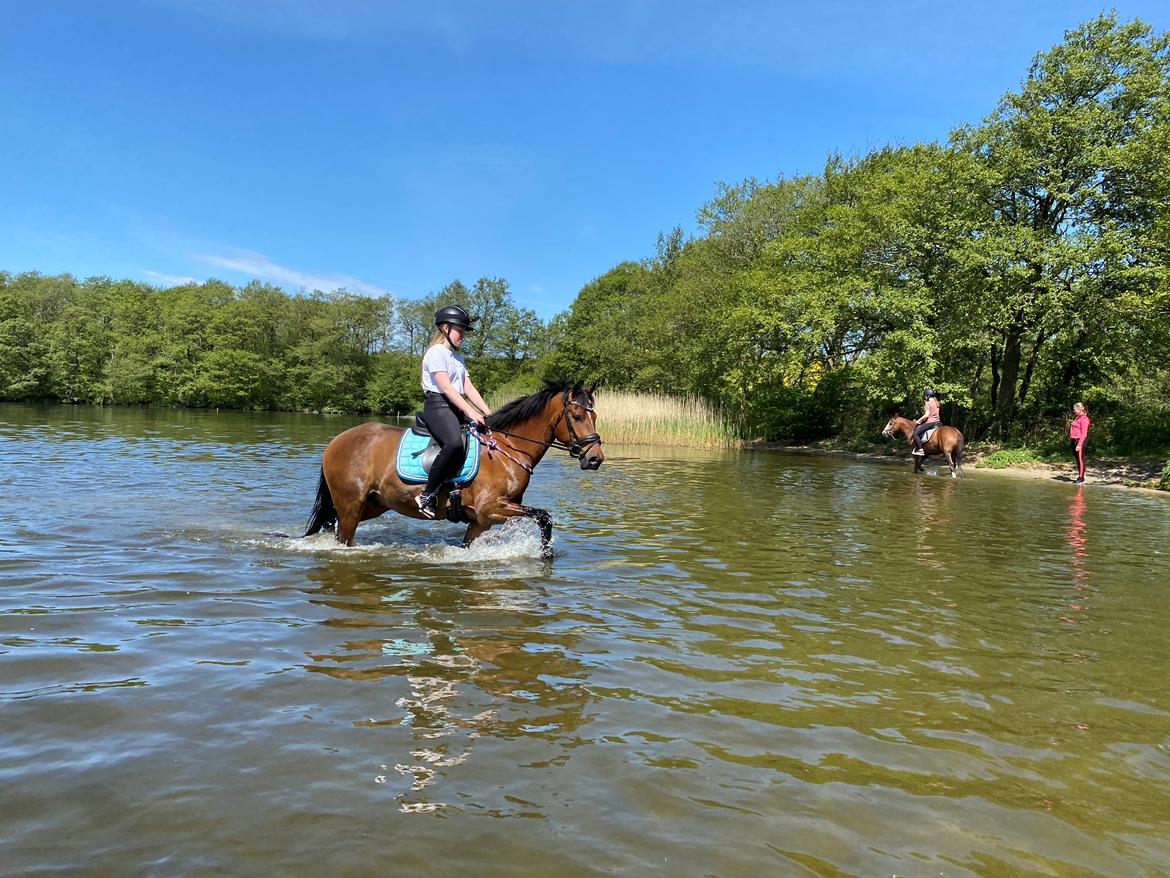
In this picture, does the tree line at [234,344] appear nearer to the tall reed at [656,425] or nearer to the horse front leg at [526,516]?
the tall reed at [656,425]

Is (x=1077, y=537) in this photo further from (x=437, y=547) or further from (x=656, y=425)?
(x=656, y=425)

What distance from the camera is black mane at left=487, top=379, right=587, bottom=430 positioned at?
29.6ft

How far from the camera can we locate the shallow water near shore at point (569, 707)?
9.46 ft

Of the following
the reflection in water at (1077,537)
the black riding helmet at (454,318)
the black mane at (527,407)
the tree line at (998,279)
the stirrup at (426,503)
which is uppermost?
the tree line at (998,279)

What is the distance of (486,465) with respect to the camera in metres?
8.70

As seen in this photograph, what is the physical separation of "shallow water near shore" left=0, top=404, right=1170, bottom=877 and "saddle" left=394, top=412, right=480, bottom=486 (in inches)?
38.6

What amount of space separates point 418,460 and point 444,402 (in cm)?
78

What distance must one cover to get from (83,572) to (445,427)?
3.91m

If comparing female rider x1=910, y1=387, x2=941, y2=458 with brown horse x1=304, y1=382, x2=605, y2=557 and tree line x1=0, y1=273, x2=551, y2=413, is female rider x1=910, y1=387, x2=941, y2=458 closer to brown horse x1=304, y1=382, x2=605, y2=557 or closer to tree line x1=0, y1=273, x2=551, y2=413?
brown horse x1=304, y1=382, x2=605, y2=557

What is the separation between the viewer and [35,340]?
74.6 m

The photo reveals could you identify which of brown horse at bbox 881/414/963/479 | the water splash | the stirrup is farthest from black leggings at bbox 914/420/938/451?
the stirrup

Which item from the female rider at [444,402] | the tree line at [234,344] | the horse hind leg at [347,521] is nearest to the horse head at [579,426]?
the female rider at [444,402]

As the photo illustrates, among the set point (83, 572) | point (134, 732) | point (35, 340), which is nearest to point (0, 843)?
point (134, 732)

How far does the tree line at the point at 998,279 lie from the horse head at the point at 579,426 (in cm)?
2271
